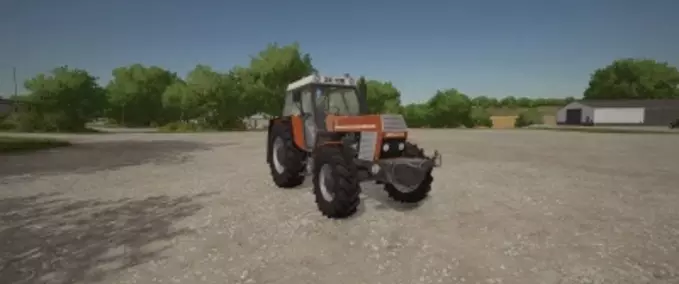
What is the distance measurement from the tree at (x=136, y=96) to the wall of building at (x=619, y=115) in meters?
67.5

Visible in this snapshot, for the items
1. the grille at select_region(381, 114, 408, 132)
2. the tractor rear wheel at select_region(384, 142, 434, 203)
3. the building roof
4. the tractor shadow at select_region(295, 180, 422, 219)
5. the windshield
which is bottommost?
the tractor shadow at select_region(295, 180, 422, 219)

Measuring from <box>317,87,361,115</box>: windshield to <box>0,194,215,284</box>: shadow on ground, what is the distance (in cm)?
293

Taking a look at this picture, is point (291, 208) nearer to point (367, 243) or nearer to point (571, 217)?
point (367, 243)

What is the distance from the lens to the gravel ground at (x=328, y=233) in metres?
3.62

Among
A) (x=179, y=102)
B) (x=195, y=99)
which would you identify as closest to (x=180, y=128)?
(x=195, y=99)

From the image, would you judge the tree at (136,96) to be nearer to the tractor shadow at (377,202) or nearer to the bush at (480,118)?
the bush at (480,118)

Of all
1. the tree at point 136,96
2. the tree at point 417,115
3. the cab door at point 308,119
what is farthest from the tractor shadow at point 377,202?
the tree at point 136,96

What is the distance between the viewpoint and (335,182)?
17.3 ft

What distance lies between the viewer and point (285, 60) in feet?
153

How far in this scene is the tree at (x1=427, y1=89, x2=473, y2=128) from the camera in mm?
49781

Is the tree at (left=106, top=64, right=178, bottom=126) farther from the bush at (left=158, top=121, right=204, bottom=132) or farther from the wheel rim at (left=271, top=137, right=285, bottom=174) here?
the wheel rim at (left=271, top=137, right=285, bottom=174)

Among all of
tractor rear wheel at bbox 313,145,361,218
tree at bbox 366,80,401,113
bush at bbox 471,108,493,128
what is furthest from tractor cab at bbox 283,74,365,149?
bush at bbox 471,108,493,128

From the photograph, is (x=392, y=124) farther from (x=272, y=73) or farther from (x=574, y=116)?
(x=574, y=116)

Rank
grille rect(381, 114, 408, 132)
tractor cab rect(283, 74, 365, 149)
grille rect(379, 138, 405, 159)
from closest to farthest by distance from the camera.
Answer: grille rect(381, 114, 408, 132) < grille rect(379, 138, 405, 159) < tractor cab rect(283, 74, 365, 149)
